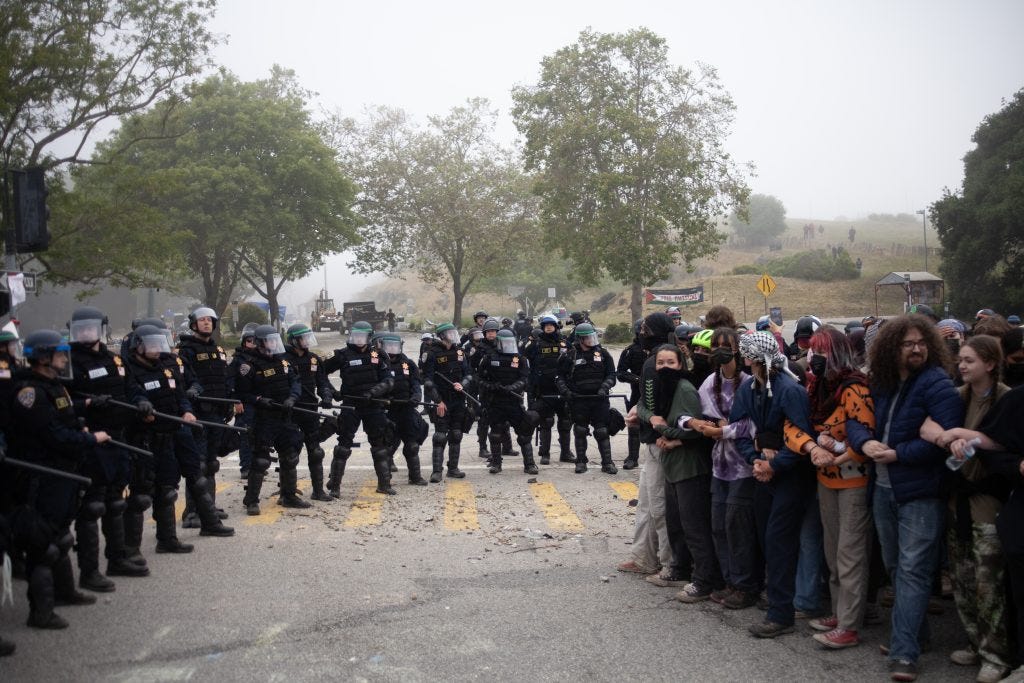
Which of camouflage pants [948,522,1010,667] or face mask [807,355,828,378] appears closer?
camouflage pants [948,522,1010,667]

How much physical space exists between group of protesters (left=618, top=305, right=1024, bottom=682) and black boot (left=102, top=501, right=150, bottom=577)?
413 cm

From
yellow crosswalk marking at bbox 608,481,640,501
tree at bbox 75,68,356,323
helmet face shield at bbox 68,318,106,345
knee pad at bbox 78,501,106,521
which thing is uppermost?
tree at bbox 75,68,356,323

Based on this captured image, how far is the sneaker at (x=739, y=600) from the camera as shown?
6.23m

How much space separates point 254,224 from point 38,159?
17.2 meters

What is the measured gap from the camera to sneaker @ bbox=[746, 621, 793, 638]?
224 inches

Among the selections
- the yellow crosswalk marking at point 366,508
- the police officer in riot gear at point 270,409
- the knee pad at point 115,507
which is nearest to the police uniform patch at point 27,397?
the knee pad at point 115,507

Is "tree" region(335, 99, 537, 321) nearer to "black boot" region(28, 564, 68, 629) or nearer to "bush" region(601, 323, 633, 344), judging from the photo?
"bush" region(601, 323, 633, 344)

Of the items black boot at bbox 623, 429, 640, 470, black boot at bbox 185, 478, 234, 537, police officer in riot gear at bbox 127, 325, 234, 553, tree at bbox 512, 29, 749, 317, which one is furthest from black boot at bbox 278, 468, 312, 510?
tree at bbox 512, 29, 749, 317

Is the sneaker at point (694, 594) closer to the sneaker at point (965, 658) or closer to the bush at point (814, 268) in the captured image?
the sneaker at point (965, 658)

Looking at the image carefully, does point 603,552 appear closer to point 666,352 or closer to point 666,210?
point 666,352

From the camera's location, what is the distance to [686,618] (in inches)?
241

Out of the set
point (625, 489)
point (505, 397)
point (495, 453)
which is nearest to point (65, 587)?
point (625, 489)

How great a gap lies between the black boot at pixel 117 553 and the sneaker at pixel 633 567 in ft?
12.6

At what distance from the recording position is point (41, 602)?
6023 millimetres
